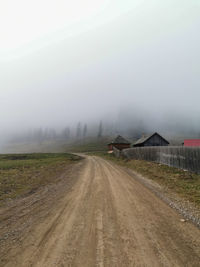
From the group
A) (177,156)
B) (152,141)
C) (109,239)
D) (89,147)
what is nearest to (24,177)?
(109,239)

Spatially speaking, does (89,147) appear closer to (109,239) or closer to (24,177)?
(24,177)

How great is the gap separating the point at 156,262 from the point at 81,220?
2.83 metres

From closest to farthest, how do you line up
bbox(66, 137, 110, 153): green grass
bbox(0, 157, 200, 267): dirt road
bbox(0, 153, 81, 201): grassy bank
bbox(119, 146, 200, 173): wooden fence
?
bbox(0, 157, 200, 267): dirt road < bbox(0, 153, 81, 201): grassy bank < bbox(119, 146, 200, 173): wooden fence < bbox(66, 137, 110, 153): green grass

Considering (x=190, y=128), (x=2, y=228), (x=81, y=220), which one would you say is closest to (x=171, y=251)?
(x=81, y=220)

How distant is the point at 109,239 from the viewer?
3.87m

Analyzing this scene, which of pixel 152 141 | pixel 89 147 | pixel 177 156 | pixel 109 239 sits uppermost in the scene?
pixel 152 141

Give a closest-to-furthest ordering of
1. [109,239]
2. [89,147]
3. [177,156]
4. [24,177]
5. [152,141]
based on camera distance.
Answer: [109,239]
[24,177]
[177,156]
[152,141]
[89,147]

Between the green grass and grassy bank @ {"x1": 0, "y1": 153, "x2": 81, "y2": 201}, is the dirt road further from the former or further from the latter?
the green grass

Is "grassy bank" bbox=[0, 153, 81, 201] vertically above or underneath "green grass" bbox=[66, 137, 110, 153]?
above

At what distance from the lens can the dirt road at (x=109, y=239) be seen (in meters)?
3.14

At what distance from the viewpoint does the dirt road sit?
3.14 meters

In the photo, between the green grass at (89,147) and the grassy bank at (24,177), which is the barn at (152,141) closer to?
the grassy bank at (24,177)

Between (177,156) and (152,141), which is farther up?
(152,141)

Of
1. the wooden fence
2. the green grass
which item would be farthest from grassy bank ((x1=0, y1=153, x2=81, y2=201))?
the green grass
